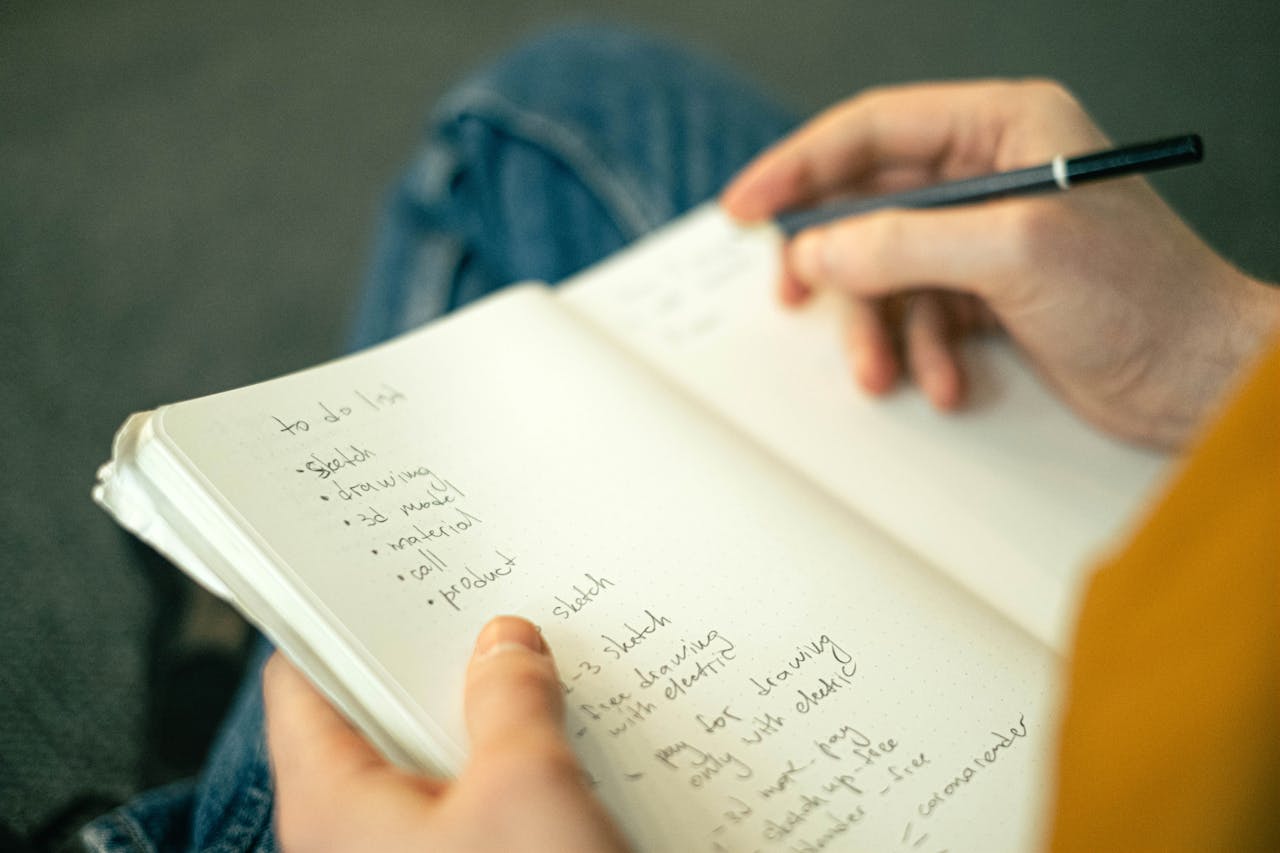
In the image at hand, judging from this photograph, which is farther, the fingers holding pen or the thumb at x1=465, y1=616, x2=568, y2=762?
the fingers holding pen

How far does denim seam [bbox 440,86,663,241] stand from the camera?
629 millimetres

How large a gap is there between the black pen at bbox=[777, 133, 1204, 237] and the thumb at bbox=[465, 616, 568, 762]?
33 cm

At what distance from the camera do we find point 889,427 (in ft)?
1.62

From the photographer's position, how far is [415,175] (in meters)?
0.63

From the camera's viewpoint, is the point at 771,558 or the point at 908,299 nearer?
the point at 771,558

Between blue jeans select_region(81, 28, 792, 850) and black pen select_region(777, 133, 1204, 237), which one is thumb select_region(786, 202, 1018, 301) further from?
blue jeans select_region(81, 28, 792, 850)

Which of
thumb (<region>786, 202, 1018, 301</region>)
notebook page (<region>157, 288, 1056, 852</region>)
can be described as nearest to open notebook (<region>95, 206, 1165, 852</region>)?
notebook page (<region>157, 288, 1056, 852</region>)

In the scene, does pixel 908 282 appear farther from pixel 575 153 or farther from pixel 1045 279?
pixel 575 153

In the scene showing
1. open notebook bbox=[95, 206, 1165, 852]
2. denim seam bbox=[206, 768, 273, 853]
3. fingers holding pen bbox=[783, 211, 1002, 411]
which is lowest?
denim seam bbox=[206, 768, 273, 853]

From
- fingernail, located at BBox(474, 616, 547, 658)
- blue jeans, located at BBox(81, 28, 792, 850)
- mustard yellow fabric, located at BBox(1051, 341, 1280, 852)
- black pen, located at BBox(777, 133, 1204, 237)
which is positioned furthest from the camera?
blue jeans, located at BBox(81, 28, 792, 850)

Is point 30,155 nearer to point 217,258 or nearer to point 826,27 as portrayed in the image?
point 217,258

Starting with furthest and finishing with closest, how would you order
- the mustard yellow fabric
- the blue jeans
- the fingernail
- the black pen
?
the blue jeans, the black pen, the fingernail, the mustard yellow fabric

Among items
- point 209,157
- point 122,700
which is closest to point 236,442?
point 122,700

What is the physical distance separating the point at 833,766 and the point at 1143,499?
26cm
